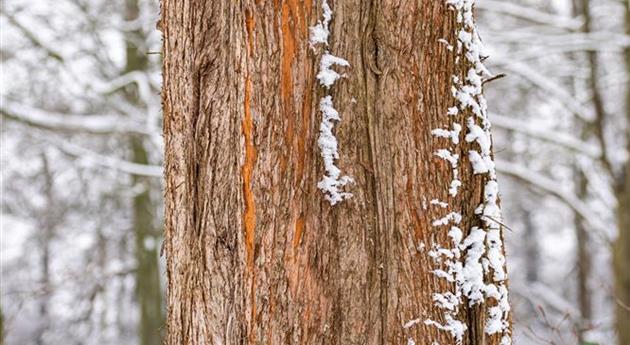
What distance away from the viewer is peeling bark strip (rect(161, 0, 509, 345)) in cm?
174

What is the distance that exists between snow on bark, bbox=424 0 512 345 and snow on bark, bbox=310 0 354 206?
0.29 meters

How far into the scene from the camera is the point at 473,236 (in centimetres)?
194

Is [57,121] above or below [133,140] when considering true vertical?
below

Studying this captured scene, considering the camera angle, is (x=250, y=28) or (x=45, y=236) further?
(x=45, y=236)

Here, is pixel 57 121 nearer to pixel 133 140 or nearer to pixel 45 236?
pixel 133 140

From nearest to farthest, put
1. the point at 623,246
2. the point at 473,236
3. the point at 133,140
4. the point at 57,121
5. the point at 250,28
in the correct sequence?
the point at 250,28 < the point at 473,236 < the point at 623,246 < the point at 57,121 < the point at 133,140

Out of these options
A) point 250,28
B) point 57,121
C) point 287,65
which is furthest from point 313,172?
point 57,121

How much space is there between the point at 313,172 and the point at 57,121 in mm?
5467

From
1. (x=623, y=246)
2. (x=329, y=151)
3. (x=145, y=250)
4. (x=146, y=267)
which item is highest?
(x=329, y=151)

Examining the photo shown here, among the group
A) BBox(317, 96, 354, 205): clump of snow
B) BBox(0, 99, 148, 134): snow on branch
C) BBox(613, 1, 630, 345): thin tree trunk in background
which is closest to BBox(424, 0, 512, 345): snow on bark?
BBox(317, 96, 354, 205): clump of snow

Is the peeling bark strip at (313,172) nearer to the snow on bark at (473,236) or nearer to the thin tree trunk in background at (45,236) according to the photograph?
the snow on bark at (473,236)

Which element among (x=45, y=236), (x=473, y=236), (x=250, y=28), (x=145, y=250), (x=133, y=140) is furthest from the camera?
(x=45, y=236)

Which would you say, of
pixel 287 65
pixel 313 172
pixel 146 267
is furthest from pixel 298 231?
pixel 146 267

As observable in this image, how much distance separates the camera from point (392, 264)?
72.3 inches
